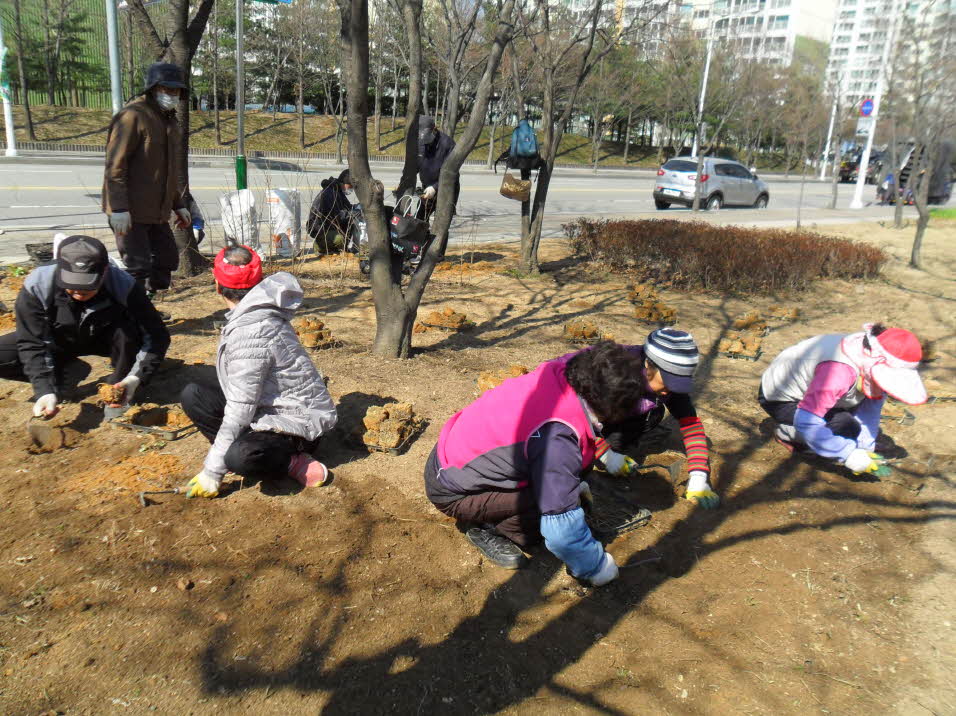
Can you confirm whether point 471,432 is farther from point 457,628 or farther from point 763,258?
point 763,258

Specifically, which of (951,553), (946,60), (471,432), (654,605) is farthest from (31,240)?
(946,60)

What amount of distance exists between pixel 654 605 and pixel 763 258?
18.6ft

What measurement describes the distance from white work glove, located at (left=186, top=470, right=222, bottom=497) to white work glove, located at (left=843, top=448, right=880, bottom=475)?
309 centimetres

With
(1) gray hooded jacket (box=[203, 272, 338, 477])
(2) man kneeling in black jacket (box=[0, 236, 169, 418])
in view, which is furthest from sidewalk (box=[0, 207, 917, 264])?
(1) gray hooded jacket (box=[203, 272, 338, 477])

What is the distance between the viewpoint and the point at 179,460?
3408 millimetres

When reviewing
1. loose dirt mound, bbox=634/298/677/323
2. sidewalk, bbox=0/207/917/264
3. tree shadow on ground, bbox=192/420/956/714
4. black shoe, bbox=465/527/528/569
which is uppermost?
sidewalk, bbox=0/207/917/264

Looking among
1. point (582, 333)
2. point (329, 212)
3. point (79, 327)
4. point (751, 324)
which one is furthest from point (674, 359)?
point (329, 212)

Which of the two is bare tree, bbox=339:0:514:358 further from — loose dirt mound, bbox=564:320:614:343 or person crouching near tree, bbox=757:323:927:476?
person crouching near tree, bbox=757:323:927:476

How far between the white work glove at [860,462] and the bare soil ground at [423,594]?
127 mm

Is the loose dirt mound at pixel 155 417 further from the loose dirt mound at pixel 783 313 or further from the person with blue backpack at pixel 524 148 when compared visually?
the loose dirt mound at pixel 783 313

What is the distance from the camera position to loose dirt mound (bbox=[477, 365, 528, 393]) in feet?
13.8

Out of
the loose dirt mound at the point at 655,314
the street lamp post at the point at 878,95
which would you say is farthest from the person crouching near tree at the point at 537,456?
the street lamp post at the point at 878,95

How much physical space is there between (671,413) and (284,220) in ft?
18.6

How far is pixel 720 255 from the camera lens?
7.36 metres
